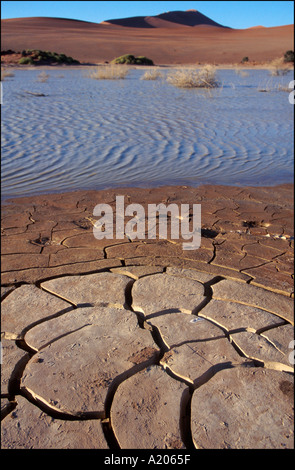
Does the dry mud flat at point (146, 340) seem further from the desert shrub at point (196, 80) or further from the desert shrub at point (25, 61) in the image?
the desert shrub at point (25, 61)

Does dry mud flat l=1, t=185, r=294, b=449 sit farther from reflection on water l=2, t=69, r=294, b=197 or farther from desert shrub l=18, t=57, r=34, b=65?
desert shrub l=18, t=57, r=34, b=65

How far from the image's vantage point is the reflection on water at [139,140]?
6375mm

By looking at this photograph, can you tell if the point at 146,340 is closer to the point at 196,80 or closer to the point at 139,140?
the point at 139,140

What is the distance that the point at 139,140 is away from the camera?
27.0ft

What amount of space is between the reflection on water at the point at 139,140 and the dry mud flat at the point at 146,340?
226 cm

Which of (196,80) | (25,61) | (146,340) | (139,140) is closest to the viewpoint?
(146,340)

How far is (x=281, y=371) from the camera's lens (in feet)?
7.51

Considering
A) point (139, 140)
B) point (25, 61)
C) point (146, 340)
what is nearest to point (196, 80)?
point (139, 140)

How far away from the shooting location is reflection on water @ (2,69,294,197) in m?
6.38

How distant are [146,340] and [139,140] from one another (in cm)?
626

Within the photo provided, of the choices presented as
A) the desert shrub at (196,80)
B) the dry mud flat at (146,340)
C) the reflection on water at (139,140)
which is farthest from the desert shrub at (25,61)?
the dry mud flat at (146,340)

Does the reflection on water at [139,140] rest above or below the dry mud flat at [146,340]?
above

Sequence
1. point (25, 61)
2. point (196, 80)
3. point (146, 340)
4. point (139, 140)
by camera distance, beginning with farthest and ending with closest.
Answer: point (25, 61) < point (196, 80) < point (139, 140) < point (146, 340)

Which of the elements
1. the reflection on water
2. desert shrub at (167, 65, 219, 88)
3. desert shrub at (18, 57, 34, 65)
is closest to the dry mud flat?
the reflection on water
